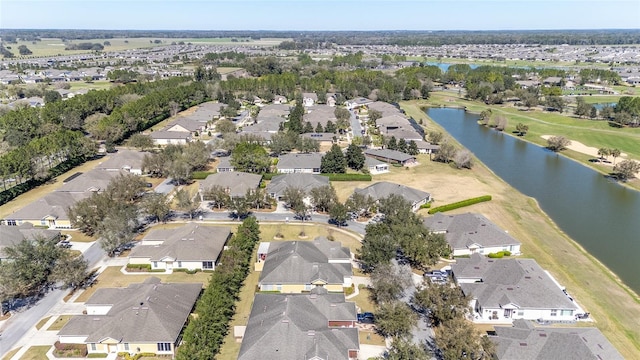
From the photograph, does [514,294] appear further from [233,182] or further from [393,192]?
[233,182]

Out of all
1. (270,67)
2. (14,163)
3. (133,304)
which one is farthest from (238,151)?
(270,67)

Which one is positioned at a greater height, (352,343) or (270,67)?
(270,67)

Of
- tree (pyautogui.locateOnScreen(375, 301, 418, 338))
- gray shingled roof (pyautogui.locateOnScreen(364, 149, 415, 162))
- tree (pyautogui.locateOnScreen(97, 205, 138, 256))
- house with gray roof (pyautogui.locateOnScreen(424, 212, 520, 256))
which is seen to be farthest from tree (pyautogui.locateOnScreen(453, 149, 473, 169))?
tree (pyautogui.locateOnScreen(97, 205, 138, 256))

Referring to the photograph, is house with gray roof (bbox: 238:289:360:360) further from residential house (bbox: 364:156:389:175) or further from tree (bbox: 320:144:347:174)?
residential house (bbox: 364:156:389:175)

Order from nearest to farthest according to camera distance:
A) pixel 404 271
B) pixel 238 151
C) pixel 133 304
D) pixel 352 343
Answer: pixel 352 343 → pixel 133 304 → pixel 404 271 → pixel 238 151

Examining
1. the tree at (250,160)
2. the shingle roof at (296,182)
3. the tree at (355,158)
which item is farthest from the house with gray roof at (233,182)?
the tree at (355,158)

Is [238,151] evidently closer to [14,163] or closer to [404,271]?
[14,163]
